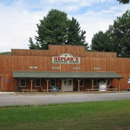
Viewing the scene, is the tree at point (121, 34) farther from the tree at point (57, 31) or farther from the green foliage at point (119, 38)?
the tree at point (57, 31)

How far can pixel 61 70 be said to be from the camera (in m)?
35.6

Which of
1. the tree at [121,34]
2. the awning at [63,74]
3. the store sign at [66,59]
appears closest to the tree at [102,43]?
the tree at [121,34]

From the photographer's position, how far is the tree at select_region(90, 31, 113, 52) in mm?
65000

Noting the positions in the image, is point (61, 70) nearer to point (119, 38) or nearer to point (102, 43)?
point (119, 38)

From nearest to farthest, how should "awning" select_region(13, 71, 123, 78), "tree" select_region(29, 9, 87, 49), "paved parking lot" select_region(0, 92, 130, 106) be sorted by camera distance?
"paved parking lot" select_region(0, 92, 130, 106) < "awning" select_region(13, 71, 123, 78) < "tree" select_region(29, 9, 87, 49)

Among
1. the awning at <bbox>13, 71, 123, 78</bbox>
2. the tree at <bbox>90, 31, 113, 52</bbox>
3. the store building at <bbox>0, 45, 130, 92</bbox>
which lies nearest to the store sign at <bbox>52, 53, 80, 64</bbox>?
the store building at <bbox>0, 45, 130, 92</bbox>

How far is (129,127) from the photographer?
770cm

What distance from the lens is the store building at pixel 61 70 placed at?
33.1m

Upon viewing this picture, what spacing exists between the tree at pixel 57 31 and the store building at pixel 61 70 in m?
22.2

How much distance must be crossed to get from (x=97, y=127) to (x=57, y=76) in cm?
2555

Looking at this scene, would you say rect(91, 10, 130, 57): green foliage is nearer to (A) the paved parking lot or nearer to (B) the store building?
(B) the store building

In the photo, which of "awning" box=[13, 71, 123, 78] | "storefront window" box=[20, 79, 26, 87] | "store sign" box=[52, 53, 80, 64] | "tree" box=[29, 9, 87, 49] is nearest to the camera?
"awning" box=[13, 71, 123, 78]

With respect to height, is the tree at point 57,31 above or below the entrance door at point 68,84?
above

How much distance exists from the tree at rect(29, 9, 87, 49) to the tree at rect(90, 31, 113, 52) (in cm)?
597
